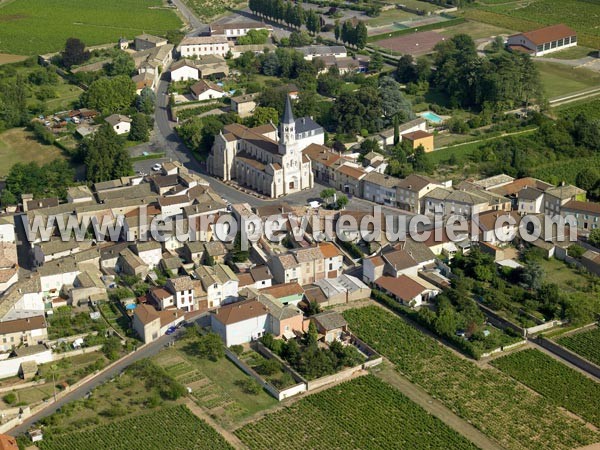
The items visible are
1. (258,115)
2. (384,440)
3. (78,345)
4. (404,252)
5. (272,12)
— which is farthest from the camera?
(272,12)

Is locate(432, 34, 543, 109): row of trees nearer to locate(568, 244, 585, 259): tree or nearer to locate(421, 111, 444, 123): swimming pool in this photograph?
locate(421, 111, 444, 123): swimming pool

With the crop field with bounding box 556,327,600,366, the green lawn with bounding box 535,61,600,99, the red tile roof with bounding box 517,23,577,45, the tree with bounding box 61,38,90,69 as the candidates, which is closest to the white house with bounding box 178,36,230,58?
the tree with bounding box 61,38,90,69

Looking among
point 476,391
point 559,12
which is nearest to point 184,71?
point 559,12

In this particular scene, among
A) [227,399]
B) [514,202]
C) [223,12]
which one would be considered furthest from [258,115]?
[223,12]

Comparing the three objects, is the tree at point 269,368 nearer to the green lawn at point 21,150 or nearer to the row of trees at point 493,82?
the green lawn at point 21,150

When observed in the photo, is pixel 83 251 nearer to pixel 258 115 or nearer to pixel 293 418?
pixel 293 418

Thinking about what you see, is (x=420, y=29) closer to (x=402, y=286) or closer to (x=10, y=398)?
(x=402, y=286)
